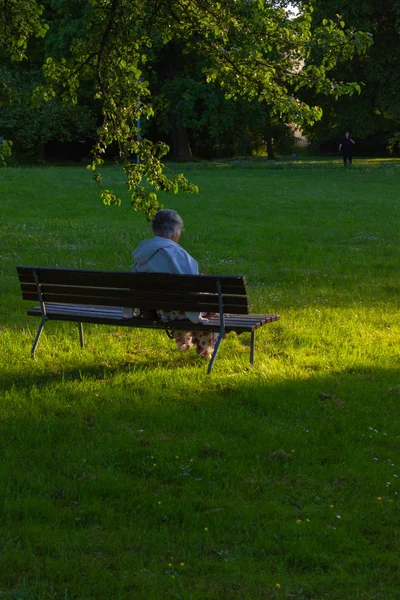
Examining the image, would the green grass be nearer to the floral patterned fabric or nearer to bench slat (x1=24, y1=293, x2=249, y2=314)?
the floral patterned fabric

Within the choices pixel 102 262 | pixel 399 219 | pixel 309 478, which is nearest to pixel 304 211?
pixel 399 219

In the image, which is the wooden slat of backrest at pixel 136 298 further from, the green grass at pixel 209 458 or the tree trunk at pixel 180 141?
the tree trunk at pixel 180 141

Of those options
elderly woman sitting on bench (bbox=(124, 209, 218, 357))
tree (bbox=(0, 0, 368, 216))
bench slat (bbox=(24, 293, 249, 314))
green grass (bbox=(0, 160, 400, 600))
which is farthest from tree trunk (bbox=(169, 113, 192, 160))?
bench slat (bbox=(24, 293, 249, 314))

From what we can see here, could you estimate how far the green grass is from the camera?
386 cm

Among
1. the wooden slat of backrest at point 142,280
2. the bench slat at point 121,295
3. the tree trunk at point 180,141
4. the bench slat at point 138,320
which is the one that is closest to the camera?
the wooden slat of backrest at point 142,280

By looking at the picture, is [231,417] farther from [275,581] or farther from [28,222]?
[28,222]

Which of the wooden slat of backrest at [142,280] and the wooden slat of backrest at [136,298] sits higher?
the wooden slat of backrest at [142,280]

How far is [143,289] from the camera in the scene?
7047mm

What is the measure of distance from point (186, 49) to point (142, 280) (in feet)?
7.98

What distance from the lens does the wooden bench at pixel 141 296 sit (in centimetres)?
686

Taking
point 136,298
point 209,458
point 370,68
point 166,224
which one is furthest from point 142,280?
point 370,68

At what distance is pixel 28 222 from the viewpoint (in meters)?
19.0

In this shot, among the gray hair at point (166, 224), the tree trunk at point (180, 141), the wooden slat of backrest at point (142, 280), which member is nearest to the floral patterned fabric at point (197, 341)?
the wooden slat of backrest at point (142, 280)

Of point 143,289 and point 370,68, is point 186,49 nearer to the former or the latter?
point 143,289
